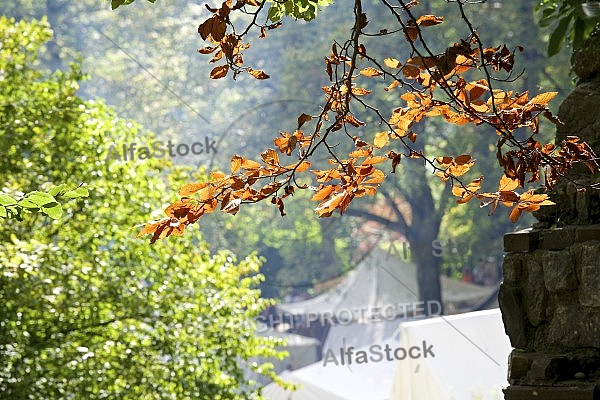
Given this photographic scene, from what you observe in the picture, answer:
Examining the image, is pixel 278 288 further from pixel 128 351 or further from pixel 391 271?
pixel 128 351

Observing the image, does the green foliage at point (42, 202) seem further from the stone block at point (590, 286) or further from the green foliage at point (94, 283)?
the green foliage at point (94, 283)

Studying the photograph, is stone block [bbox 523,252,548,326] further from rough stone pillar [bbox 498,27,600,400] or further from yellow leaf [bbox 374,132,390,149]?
yellow leaf [bbox 374,132,390,149]

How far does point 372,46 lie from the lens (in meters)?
9.96

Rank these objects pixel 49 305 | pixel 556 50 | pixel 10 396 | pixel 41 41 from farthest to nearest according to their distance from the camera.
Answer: pixel 41 41, pixel 49 305, pixel 10 396, pixel 556 50

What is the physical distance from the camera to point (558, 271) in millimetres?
1896

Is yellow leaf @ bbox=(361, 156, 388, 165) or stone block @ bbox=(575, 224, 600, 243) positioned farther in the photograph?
stone block @ bbox=(575, 224, 600, 243)

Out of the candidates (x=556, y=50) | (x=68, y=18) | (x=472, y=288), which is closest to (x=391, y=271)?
(x=472, y=288)

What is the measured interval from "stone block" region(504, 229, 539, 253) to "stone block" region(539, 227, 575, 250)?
0.05 ft

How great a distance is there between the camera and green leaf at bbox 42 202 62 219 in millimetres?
1260

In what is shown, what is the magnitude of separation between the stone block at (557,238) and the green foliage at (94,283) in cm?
204

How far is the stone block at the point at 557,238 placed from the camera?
189 centimetres

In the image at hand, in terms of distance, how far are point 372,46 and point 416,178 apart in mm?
1560

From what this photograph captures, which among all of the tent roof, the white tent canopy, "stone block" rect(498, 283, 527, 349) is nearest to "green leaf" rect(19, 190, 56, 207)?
"stone block" rect(498, 283, 527, 349)

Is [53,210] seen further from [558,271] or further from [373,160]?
[558,271]
